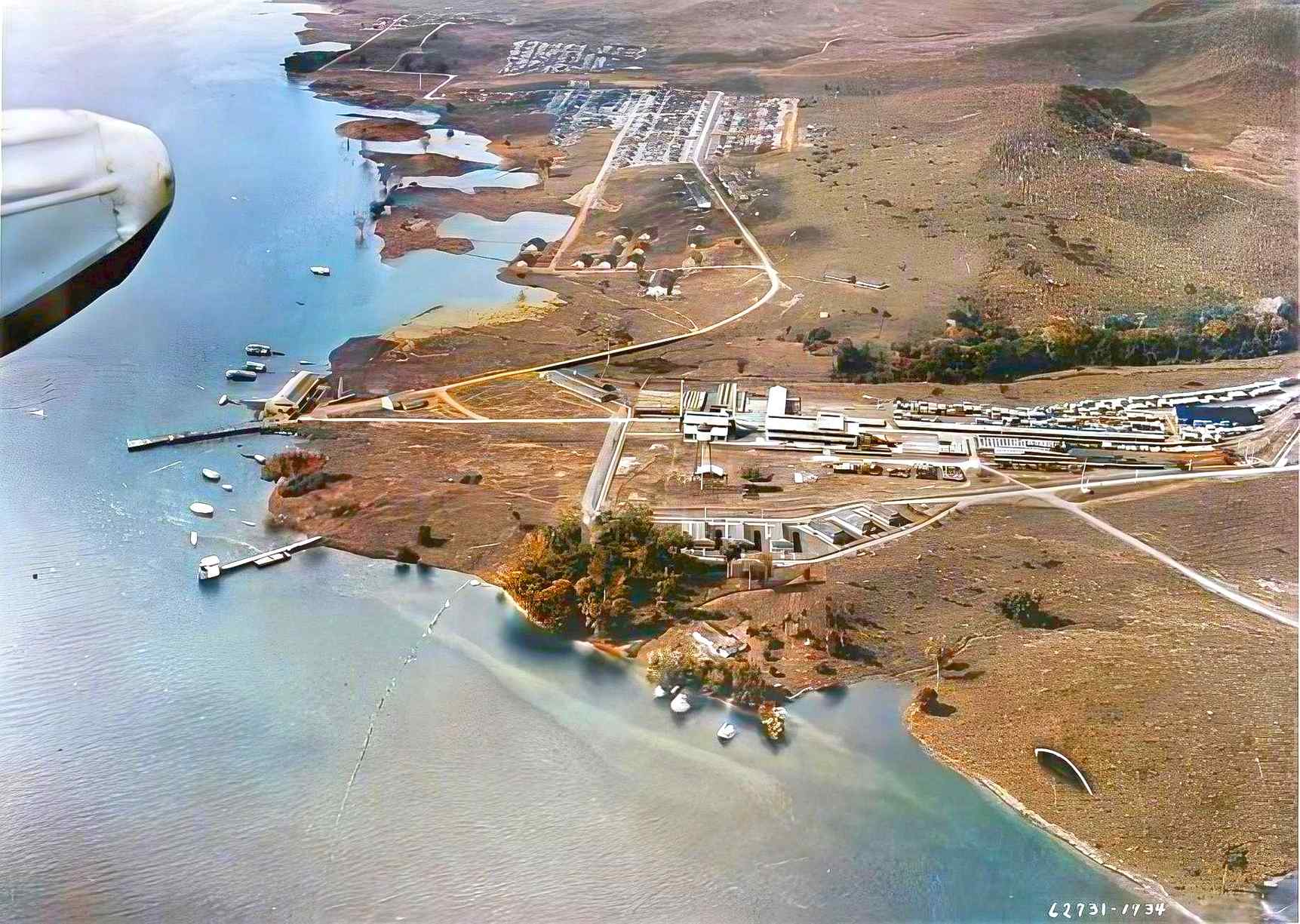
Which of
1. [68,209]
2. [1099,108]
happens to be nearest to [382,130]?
[1099,108]

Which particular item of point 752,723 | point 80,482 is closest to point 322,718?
point 752,723

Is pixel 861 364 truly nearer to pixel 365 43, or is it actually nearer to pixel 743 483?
pixel 743 483

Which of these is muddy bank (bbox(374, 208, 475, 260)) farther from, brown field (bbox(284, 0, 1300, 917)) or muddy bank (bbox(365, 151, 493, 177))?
muddy bank (bbox(365, 151, 493, 177))

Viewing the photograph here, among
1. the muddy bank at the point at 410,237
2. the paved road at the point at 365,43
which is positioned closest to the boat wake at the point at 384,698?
the muddy bank at the point at 410,237

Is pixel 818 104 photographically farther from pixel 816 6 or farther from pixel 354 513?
pixel 354 513

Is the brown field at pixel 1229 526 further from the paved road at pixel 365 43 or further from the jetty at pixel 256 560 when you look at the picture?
the paved road at pixel 365 43

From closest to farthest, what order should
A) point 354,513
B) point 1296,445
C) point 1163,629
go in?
point 1163,629 < point 354,513 < point 1296,445

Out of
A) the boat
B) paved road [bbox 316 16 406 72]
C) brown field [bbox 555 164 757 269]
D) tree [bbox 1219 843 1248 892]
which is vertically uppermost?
the boat

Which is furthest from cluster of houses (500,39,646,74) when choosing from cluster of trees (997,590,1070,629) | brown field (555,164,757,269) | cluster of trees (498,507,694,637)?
cluster of trees (997,590,1070,629)
